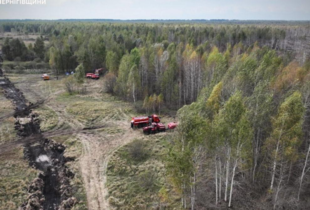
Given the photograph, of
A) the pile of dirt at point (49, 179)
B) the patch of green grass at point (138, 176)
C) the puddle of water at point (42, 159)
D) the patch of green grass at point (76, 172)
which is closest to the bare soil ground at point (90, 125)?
the patch of green grass at point (76, 172)

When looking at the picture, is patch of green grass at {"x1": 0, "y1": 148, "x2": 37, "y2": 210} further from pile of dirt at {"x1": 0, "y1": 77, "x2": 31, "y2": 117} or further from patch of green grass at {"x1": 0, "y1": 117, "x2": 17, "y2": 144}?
pile of dirt at {"x1": 0, "y1": 77, "x2": 31, "y2": 117}

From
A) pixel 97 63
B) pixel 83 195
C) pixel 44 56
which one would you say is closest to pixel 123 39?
pixel 97 63

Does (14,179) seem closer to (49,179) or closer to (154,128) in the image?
(49,179)

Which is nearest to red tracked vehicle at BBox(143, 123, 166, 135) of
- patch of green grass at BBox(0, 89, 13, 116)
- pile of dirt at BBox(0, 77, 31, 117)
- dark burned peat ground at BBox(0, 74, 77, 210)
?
dark burned peat ground at BBox(0, 74, 77, 210)

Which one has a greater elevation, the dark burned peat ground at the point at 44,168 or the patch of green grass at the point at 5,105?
the patch of green grass at the point at 5,105

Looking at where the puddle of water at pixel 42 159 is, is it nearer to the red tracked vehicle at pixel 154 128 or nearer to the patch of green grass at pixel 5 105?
the red tracked vehicle at pixel 154 128

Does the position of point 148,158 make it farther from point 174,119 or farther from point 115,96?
point 115,96

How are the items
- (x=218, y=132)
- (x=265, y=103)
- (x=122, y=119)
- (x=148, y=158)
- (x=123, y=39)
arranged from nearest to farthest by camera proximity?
(x=218, y=132)
(x=265, y=103)
(x=148, y=158)
(x=122, y=119)
(x=123, y=39)

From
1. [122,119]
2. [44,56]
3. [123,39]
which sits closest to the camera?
[122,119]

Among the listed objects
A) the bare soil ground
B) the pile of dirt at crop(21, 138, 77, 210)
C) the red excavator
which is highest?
the red excavator
